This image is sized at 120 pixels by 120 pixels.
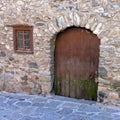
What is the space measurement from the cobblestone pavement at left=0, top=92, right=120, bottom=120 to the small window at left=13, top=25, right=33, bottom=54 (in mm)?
1215

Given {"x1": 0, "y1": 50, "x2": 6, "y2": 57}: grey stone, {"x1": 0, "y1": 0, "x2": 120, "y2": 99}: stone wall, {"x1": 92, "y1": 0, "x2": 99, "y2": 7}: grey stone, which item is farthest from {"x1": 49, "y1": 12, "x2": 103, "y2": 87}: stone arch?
{"x1": 0, "y1": 50, "x2": 6, "y2": 57}: grey stone

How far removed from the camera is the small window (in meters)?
6.56

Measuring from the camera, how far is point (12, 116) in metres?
5.59

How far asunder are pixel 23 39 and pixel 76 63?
149 cm

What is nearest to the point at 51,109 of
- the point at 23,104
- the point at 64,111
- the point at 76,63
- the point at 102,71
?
the point at 64,111

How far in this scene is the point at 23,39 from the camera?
668 centimetres

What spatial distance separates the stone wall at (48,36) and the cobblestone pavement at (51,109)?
0.33m

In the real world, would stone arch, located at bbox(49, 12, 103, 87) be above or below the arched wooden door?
above

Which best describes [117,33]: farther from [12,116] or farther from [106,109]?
[12,116]

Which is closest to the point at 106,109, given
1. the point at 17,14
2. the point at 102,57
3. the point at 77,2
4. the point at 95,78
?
the point at 95,78

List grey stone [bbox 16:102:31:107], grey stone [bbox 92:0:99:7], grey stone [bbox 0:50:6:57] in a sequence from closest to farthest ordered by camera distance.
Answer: grey stone [bbox 92:0:99:7]
grey stone [bbox 16:102:31:107]
grey stone [bbox 0:50:6:57]

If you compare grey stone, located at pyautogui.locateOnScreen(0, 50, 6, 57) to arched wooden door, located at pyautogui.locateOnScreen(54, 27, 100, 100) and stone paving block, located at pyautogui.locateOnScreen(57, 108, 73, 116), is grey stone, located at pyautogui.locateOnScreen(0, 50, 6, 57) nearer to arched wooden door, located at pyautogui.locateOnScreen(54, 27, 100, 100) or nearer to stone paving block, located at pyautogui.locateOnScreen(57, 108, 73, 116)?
arched wooden door, located at pyautogui.locateOnScreen(54, 27, 100, 100)

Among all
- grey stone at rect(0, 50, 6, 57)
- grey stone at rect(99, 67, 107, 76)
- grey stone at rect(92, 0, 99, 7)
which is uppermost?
grey stone at rect(92, 0, 99, 7)

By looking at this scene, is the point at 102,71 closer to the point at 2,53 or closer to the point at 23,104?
the point at 23,104
